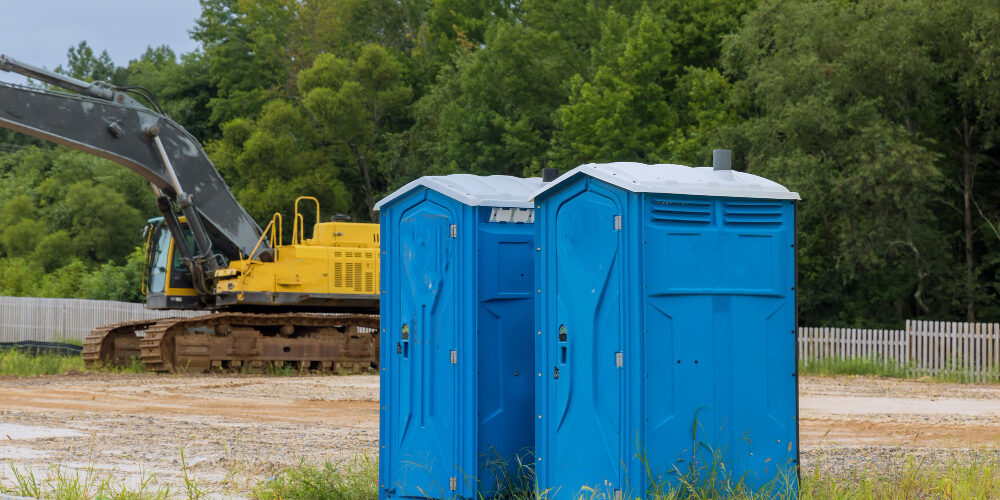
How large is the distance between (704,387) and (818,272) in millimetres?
28492

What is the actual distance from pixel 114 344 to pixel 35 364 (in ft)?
6.42

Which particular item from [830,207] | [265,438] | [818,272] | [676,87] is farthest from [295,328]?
[676,87]

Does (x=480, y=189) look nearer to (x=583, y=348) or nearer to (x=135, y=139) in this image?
(x=583, y=348)

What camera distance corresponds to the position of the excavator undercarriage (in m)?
22.3

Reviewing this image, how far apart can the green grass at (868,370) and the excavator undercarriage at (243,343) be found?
952cm

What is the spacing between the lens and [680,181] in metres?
6.68

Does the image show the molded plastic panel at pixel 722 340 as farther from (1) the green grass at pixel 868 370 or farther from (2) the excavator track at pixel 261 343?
(1) the green grass at pixel 868 370

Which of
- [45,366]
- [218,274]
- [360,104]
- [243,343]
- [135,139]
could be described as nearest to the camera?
[135,139]

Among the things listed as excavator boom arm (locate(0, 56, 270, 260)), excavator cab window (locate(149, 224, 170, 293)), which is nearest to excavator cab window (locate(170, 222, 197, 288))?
excavator cab window (locate(149, 224, 170, 293))

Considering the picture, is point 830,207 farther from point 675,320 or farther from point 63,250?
point 63,250

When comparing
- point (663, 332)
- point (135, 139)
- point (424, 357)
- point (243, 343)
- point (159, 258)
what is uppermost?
point (135, 139)

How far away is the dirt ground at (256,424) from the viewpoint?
10.1 metres

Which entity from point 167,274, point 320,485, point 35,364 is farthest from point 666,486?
point 35,364

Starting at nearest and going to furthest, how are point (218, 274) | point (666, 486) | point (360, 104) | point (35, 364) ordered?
point (666, 486), point (218, 274), point (35, 364), point (360, 104)
